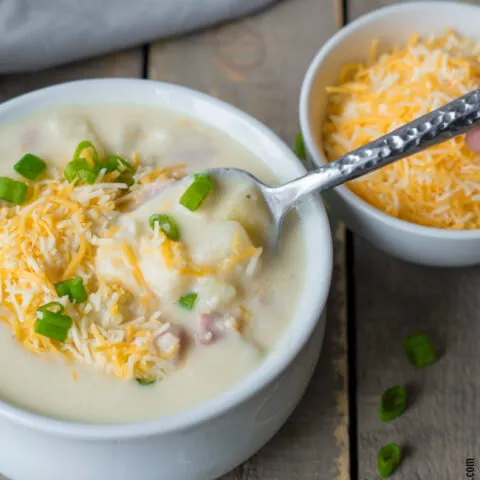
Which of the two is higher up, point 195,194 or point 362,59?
point 195,194

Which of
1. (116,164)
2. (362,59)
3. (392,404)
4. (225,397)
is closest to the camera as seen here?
(225,397)

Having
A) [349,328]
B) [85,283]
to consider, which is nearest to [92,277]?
[85,283]

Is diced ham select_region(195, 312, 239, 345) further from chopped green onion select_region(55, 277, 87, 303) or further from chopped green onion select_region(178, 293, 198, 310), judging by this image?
chopped green onion select_region(55, 277, 87, 303)

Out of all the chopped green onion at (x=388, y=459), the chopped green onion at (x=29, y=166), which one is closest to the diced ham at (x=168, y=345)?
the chopped green onion at (x=29, y=166)

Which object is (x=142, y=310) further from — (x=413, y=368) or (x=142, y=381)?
(x=413, y=368)

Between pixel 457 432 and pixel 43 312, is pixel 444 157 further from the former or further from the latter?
pixel 43 312
